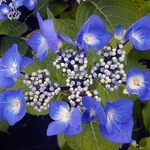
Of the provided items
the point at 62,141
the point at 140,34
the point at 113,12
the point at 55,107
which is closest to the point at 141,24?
the point at 140,34

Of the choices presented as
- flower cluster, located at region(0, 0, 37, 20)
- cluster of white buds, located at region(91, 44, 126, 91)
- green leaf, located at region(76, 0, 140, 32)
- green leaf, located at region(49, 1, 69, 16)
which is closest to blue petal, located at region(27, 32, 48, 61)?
cluster of white buds, located at region(91, 44, 126, 91)

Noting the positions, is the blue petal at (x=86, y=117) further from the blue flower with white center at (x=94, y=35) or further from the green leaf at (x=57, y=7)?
the green leaf at (x=57, y=7)

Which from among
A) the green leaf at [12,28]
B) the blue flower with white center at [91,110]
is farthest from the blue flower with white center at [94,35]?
the green leaf at [12,28]

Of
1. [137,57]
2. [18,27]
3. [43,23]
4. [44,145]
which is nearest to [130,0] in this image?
[137,57]

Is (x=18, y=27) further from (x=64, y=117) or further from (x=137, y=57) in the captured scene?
(x=64, y=117)

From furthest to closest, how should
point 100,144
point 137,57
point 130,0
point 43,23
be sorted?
point 137,57, point 130,0, point 100,144, point 43,23

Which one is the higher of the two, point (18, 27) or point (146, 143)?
point (18, 27)
